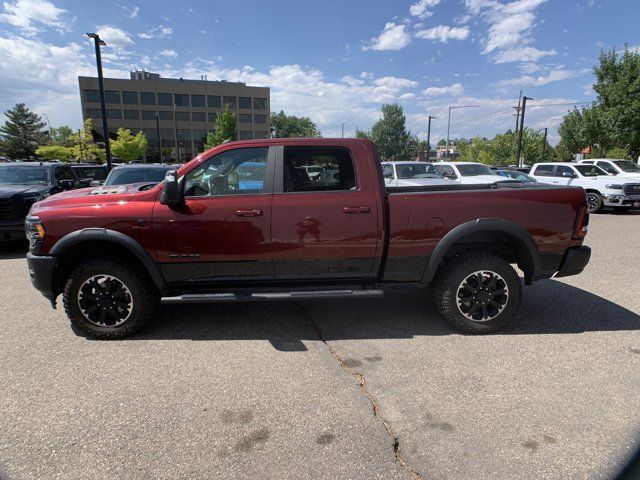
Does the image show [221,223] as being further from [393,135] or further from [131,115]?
[131,115]

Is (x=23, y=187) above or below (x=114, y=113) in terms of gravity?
below

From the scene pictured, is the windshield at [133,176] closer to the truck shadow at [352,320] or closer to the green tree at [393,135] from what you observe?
the truck shadow at [352,320]

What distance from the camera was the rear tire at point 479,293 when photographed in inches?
158

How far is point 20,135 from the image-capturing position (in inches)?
2965

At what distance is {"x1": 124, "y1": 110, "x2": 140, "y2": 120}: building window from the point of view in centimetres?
7938

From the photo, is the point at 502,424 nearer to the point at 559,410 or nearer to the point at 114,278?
the point at 559,410

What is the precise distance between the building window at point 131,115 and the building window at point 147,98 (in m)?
2.33

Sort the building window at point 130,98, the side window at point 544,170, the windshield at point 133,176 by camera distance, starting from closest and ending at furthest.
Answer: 1. the windshield at point 133,176
2. the side window at point 544,170
3. the building window at point 130,98

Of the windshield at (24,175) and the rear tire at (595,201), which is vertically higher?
the windshield at (24,175)

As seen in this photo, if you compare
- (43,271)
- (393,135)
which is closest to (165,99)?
(393,135)

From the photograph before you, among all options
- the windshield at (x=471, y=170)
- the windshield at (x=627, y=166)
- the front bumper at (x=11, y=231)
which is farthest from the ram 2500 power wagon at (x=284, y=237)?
the windshield at (x=627, y=166)

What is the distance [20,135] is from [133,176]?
8611 cm

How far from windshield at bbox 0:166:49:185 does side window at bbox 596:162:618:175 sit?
18.1 m

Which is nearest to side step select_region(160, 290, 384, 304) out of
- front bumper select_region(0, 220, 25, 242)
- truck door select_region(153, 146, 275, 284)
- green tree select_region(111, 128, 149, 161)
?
truck door select_region(153, 146, 275, 284)
